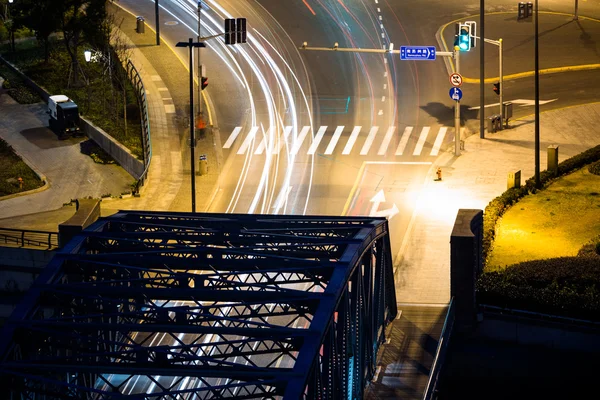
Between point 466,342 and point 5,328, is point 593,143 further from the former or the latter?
point 5,328

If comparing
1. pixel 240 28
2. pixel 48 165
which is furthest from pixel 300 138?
pixel 48 165

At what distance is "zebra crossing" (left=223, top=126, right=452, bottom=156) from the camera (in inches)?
2955

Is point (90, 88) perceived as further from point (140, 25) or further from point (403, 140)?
point (403, 140)

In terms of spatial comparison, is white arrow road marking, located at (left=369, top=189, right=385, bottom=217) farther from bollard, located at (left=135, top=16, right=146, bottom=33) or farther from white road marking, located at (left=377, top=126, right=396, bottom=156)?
bollard, located at (left=135, top=16, right=146, bottom=33)

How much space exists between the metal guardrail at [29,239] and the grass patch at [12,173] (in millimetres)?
11171

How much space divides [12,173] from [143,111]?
33.7ft

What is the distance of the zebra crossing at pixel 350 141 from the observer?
75062 millimetres

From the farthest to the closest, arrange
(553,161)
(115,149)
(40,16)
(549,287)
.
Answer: (40,16) → (115,149) → (553,161) → (549,287)

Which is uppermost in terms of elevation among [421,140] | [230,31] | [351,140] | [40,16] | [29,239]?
[40,16]

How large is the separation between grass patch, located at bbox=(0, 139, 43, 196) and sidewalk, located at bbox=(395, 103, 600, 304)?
74.4ft

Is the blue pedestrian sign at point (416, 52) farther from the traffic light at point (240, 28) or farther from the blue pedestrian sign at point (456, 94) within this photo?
the traffic light at point (240, 28)

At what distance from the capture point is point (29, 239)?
5850 centimetres

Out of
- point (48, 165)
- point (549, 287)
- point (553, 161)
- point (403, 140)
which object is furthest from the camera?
point (403, 140)

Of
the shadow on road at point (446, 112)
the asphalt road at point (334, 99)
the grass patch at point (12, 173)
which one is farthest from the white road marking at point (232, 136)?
the shadow on road at point (446, 112)
